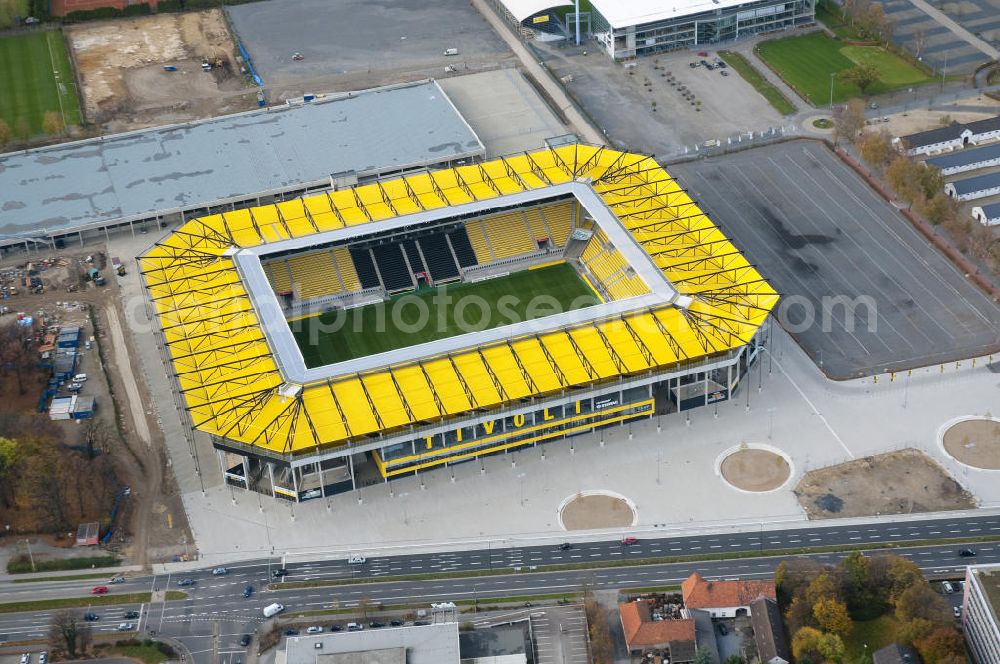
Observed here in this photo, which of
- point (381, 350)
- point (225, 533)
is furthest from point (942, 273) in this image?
point (225, 533)

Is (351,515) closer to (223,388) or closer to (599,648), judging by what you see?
(223,388)

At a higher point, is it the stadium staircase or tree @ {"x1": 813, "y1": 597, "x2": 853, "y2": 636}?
the stadium staircase

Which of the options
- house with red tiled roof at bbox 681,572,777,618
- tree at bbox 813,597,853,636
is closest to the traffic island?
tree at bbox 813,597,853,636

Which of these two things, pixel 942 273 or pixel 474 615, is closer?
pixel 474 615

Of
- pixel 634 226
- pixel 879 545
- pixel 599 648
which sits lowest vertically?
pixel 599 648

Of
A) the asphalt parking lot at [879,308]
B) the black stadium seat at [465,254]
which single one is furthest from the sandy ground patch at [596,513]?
the black stadium seat at [465,254]

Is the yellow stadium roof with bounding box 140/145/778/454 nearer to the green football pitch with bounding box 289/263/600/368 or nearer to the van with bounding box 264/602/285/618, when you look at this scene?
the green football pitch with bounding box 289/263/600/368
